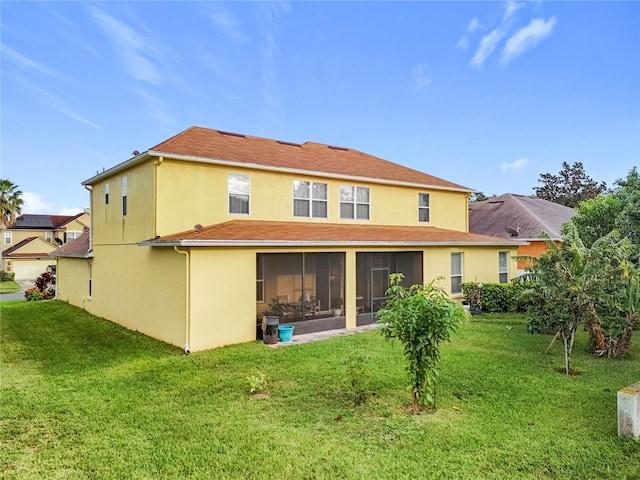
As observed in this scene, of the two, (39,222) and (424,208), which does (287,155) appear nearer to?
(424,208)

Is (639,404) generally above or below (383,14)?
below

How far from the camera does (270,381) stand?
7.73m

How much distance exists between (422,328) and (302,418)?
88.7 inches

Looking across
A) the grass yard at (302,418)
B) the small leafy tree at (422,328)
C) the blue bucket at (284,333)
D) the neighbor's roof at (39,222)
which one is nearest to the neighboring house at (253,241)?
the blue bucket at (284,333)

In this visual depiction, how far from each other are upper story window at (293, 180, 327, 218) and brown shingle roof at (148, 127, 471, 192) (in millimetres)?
628

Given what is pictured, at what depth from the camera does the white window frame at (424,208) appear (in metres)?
18.1

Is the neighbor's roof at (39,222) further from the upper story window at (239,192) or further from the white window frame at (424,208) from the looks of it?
the white window frame at (424,208)

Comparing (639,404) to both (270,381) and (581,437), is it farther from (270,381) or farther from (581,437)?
(270,381)

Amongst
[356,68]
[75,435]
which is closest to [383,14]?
[356,68]

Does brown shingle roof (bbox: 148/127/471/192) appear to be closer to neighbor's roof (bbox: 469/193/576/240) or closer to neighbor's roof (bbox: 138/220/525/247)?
neighbor's roof (bbox: 138/220/525/247)

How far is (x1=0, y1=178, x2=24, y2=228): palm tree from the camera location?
4462 cm

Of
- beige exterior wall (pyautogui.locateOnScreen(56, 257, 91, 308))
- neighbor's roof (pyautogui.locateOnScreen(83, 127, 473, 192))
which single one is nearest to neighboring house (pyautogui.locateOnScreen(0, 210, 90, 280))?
beige exterior wall (pyautogui.locateOnScreen(56, 257, 91, 308))

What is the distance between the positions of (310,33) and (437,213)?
33.6 ft

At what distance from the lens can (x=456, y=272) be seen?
16719 millimetres
